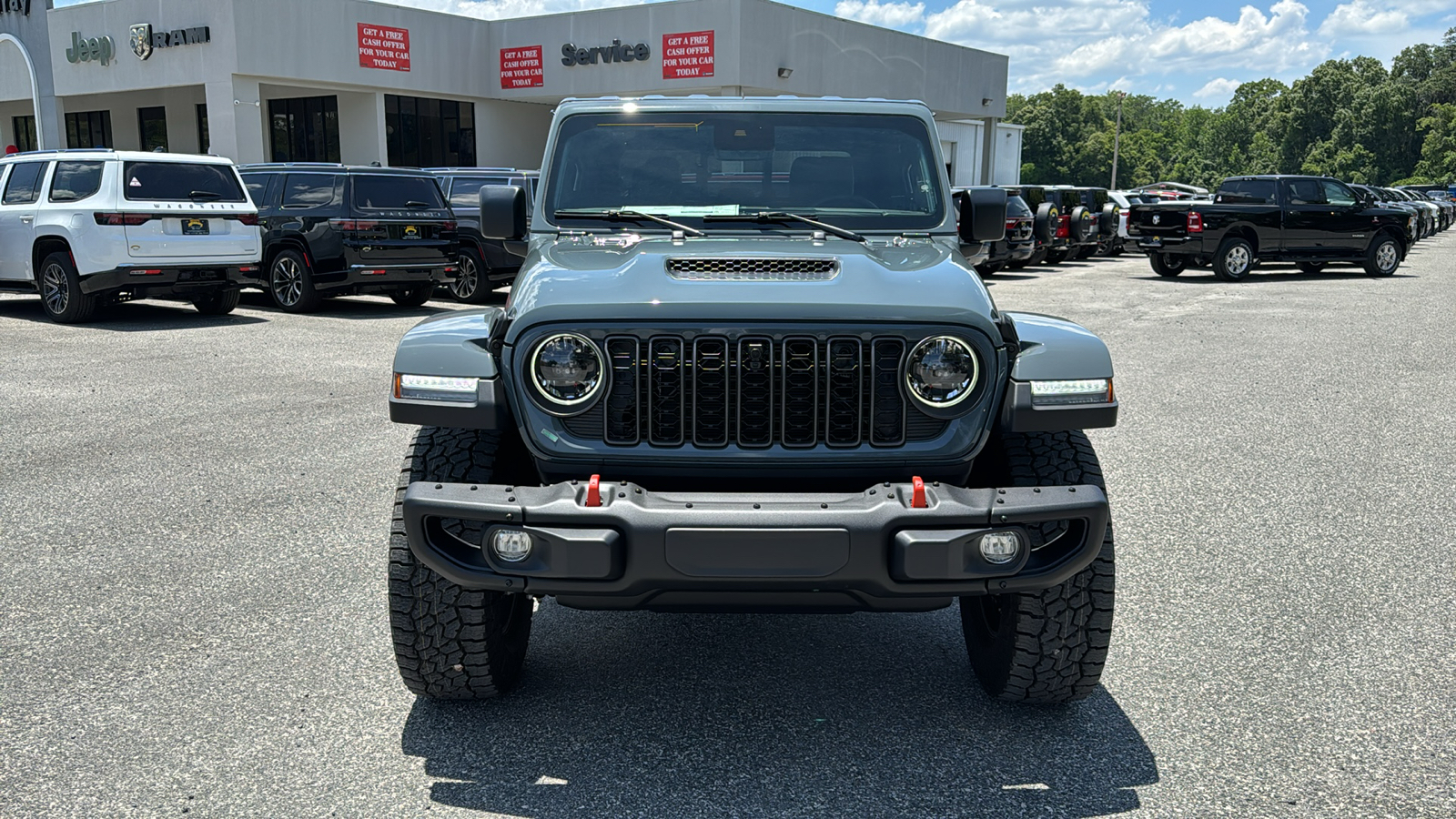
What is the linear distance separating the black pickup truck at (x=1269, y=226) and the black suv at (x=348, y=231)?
1360 cm

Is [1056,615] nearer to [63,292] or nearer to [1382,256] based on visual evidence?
[63,292]

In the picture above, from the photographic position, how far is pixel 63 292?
1383 centimetres

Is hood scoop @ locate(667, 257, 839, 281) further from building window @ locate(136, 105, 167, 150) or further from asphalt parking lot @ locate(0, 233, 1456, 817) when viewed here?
building window @ locate(136, 105, 167, 150)

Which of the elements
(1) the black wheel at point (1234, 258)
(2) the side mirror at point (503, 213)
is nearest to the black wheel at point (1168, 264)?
(1) the black wheel at point (1234, 258)

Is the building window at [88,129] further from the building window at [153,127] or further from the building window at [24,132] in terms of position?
the building window at [153,127]

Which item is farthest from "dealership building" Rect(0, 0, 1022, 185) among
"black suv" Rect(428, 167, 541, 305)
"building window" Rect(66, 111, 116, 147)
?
"black suv" Rect(428, 167, 541, 305)

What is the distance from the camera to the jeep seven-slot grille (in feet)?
10.8

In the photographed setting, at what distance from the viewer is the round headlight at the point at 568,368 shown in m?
3.30

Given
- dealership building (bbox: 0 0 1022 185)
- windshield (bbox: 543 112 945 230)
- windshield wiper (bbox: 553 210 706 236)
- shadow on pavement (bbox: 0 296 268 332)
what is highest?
dealership building (bbox: 0 0 1022 185)

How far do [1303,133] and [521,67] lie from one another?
102 metres

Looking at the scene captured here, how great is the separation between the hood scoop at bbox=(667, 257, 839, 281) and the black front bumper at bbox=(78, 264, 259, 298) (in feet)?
37.6

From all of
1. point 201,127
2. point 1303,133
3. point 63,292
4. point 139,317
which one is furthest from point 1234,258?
point 1303,133

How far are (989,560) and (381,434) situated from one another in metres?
5.52

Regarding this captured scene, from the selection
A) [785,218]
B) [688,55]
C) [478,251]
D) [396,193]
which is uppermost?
[688,55]
